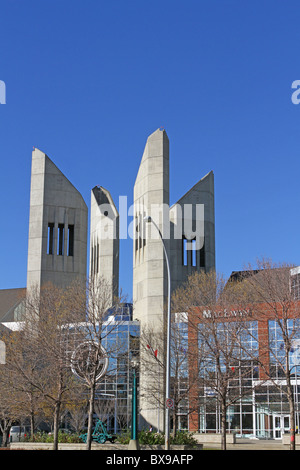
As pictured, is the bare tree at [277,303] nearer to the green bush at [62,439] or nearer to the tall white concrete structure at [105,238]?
the green bush at [62,439]

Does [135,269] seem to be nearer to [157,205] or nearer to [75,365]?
[157,205]

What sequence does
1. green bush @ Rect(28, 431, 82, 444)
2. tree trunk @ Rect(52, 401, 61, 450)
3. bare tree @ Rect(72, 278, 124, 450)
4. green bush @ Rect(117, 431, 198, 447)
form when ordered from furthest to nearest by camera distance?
1. green bush @ Rect(28, 431, 82, 444)
2. tree trunk @ Rect(52, 401, 61, 450)
3. bare tree @ Rect(72, 278, 124, 450)
4. green bush @ Rect(117, 431, 198, 447)

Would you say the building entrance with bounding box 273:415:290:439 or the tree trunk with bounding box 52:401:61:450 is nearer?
the tree trunk with bounding box 52:401:61:450

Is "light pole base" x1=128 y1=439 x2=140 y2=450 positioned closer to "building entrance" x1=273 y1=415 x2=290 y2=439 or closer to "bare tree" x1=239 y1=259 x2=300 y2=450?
"bare tree" x1=239 y1=259 x2=300 y2=450

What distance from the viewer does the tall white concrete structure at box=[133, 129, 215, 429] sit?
56875 millimetres

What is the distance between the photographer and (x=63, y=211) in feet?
225

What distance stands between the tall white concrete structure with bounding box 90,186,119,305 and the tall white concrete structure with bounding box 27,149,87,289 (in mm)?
1952

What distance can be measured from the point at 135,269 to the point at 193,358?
2486 cm

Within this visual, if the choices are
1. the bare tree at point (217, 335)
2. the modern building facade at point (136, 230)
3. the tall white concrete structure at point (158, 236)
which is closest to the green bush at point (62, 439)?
the bare tree at point (217, 335)

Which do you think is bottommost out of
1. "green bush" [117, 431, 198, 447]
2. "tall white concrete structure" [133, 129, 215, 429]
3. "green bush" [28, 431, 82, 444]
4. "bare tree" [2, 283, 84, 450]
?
"green bush" [28, 431, 82, 444]

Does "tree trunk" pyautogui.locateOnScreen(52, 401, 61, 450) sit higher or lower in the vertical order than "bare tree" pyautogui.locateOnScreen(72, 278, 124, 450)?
lower

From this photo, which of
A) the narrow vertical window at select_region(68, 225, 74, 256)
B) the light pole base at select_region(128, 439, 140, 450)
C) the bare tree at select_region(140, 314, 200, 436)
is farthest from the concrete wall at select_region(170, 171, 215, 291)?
the light pole base at select_region(128, 439, 140, 450)

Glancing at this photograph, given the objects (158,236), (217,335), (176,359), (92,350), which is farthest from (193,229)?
(92,350)

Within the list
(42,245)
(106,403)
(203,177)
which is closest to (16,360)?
(106,403)
